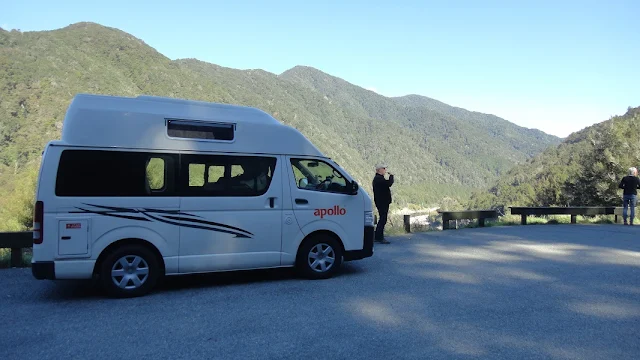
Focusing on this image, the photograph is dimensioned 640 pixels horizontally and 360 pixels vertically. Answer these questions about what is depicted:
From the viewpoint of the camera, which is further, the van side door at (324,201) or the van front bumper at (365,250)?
the van front bumper at (365,250)

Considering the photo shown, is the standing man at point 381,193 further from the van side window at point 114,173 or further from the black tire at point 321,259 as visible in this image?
the van side window at point 114,173

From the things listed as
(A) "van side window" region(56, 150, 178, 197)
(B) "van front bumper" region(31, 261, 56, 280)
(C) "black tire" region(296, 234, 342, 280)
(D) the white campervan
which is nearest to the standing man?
(D) the white campervan

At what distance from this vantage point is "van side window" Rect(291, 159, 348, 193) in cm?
744

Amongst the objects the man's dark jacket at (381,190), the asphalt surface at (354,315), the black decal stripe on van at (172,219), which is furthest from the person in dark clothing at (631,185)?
the black decal stripe on van at (172,219)

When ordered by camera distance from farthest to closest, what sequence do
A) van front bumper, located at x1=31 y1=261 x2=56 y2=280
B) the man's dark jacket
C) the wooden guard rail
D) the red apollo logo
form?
the wooden guard rail, the man's dark jacket, the red apollo logo, van front bumper, located at x1=31 y1=261 x2=56 y2=280

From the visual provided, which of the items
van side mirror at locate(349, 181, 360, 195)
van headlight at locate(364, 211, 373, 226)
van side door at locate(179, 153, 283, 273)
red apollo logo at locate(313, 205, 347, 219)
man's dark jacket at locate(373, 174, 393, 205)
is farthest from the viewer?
man's dark jacket at locate(373, 174, 393, 205)

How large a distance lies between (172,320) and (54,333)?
1176mm

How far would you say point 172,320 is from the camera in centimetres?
534

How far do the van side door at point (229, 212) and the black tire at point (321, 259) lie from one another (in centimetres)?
43

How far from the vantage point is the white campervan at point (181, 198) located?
238 inches

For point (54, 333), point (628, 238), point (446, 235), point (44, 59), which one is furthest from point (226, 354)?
point (44, 59)

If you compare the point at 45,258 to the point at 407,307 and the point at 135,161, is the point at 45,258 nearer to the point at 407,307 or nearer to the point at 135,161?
the point at 135,161

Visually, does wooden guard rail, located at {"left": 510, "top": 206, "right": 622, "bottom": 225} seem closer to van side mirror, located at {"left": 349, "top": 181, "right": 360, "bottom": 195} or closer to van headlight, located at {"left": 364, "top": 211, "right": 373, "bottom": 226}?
van headlight, located at {"left": 364, "top": 211, "right": 373, "bottom": 226}

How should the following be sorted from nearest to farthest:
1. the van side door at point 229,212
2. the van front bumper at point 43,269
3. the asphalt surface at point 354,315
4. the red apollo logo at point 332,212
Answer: the asphalt surface at point 354,315 < the van front bumper at point 43,269 < the van side door at point 229,212 < the red apollo logo at point 332,212
